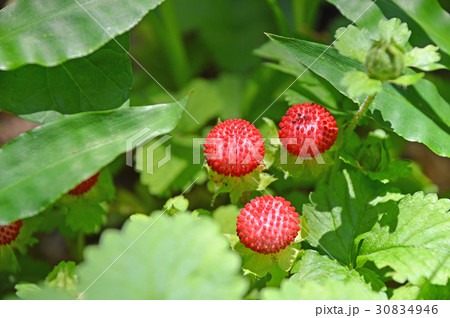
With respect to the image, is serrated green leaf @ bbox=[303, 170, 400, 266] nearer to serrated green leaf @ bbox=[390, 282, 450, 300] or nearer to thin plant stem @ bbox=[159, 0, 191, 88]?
serrated green leaf @ bbox=[390, 282, 450, 300]

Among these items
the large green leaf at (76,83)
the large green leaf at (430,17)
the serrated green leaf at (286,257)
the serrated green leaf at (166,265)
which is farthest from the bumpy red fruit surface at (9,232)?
the large green leaf at (430,17)

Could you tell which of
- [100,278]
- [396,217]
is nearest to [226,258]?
[100,278]

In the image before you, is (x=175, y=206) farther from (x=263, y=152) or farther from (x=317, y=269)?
(x=317, y=269)

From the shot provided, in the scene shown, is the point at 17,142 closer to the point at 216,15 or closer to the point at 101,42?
the point at 101,42

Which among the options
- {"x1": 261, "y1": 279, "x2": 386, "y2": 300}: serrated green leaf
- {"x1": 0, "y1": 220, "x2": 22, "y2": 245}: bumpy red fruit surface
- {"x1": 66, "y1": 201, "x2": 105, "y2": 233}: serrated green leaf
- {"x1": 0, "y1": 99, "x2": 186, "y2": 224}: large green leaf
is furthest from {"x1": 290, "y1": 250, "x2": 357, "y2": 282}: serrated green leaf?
{"x1": 0, "y1": 220, "x2": 22, "y2": 245}: bumpy red fruit surface

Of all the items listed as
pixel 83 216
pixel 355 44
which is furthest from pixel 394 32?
pixel 83 216

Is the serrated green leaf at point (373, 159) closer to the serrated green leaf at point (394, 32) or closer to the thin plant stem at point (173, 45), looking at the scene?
the serrated green leaf at point (394, 32)
